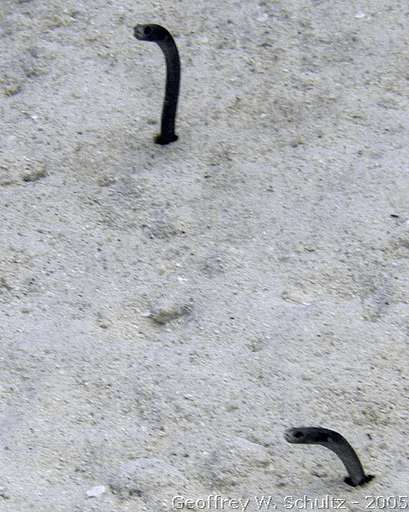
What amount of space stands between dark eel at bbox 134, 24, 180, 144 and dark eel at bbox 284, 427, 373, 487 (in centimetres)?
146

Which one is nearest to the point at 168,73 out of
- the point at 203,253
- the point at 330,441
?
the point at 203,253

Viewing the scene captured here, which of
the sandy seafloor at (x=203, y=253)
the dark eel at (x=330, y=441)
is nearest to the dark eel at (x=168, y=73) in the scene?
the sandy seafloor at (x=203, y=253)

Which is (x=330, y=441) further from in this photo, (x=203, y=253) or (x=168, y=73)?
(x=168, y=73)

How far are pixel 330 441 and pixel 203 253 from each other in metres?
0.94

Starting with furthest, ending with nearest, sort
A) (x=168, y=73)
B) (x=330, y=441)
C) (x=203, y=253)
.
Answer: (x=168, y=73), (x=203, y=253), (x=330, y=441)

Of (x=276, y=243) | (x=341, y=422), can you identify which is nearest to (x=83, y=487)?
(x=341, y=422)

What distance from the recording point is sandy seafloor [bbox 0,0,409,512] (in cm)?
280

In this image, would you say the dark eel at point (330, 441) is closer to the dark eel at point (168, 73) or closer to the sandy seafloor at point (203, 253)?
the sandy seafloor at point (203, 253)

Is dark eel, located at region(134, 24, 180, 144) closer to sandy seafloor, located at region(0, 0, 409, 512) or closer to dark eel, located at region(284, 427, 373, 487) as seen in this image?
sandy seafloor, located at region(0, 0, 409, 512)

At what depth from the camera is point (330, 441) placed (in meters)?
2.63

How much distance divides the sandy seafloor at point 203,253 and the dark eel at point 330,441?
81 millimetres

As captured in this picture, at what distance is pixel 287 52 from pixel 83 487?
207cm

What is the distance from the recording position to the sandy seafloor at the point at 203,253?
110 inches

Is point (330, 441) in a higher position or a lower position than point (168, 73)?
lower
